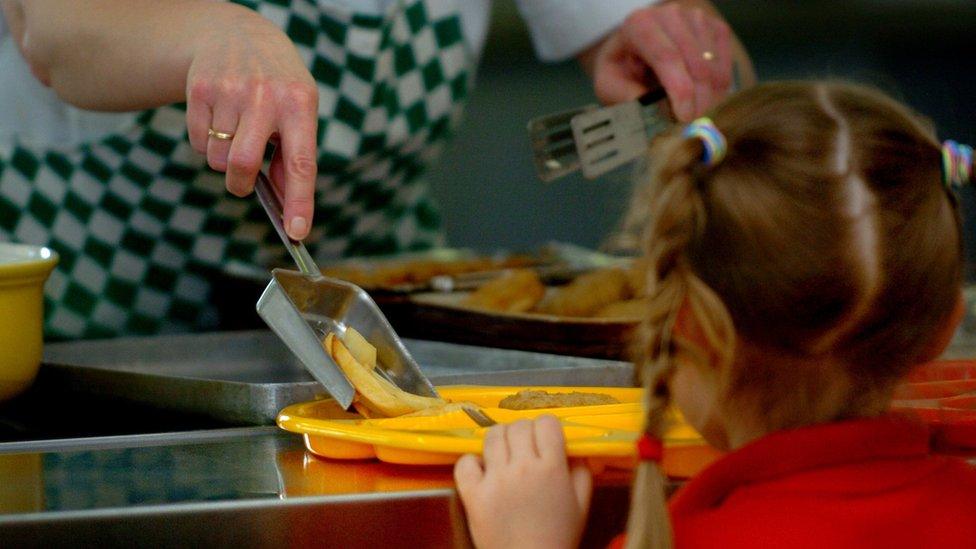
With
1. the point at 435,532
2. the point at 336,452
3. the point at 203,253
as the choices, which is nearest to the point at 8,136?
the point at 203,253

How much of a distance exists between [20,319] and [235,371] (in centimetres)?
35

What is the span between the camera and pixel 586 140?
51.6 inches

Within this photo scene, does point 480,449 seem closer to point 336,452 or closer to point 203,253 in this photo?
point 336,452

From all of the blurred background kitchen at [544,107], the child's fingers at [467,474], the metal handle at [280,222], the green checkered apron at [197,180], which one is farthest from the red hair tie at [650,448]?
the blurred background kitchen at [544,107]

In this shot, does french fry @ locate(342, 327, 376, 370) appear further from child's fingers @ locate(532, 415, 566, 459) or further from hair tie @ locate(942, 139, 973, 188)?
hair tie @ locate(942, 139, 973, 188)

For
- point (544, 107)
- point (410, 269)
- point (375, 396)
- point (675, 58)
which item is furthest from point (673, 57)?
point (544, 107)

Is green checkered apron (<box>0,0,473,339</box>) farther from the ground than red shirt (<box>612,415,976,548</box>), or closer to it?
closer to it

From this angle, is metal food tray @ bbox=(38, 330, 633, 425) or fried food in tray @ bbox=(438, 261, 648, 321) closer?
metal food tray @ bbox=(38, 330, 633, 425)

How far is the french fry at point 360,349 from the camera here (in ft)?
3.09

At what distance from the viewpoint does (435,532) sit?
0.75 metres

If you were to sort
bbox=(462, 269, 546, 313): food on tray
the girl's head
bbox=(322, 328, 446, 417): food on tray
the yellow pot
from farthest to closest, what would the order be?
bbox=(462, 269, 546, 313): food on tray < the yellow pot < bbox=(322, 328, 446, 417): food on tray < the girl's head

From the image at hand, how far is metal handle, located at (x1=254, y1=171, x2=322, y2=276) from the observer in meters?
0.95

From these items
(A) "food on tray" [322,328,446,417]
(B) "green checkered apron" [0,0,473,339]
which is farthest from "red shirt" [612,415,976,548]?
(B) "green checkered apron" [0,0,473,339]

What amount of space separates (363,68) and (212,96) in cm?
63
